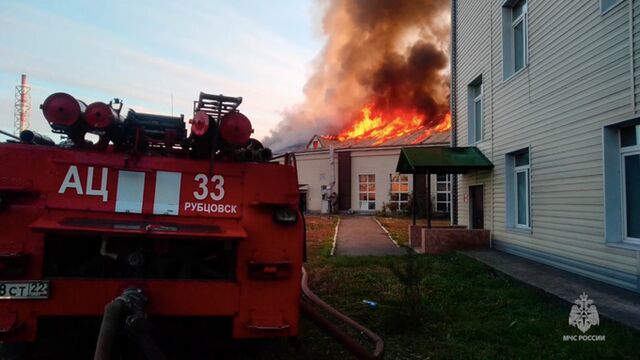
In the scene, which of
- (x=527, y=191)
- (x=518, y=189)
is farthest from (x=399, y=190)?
(x=527, y=191)

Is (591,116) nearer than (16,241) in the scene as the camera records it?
No

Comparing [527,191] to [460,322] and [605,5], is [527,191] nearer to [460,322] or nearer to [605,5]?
[605,5]

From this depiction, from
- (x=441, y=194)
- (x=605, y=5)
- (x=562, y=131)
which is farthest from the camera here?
(x=441, y=194)

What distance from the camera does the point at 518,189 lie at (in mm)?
11977

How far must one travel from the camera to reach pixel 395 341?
558 centimetres

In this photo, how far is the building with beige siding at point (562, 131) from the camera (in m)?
7.42

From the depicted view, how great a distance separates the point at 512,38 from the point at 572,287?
7.12 meters

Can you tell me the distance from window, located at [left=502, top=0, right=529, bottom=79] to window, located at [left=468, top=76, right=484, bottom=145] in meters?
2.76

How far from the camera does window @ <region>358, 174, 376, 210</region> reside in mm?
35031

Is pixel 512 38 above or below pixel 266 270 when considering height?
above

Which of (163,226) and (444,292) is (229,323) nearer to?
(163,226)

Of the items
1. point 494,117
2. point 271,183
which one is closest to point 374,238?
point 494,117

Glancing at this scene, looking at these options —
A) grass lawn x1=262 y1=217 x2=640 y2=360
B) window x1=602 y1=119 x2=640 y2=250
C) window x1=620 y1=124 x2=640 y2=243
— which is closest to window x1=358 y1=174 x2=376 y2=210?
grass lawn x1=262 y1=217 x2=640 y2=360

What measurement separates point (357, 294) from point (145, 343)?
5570 millimetres
